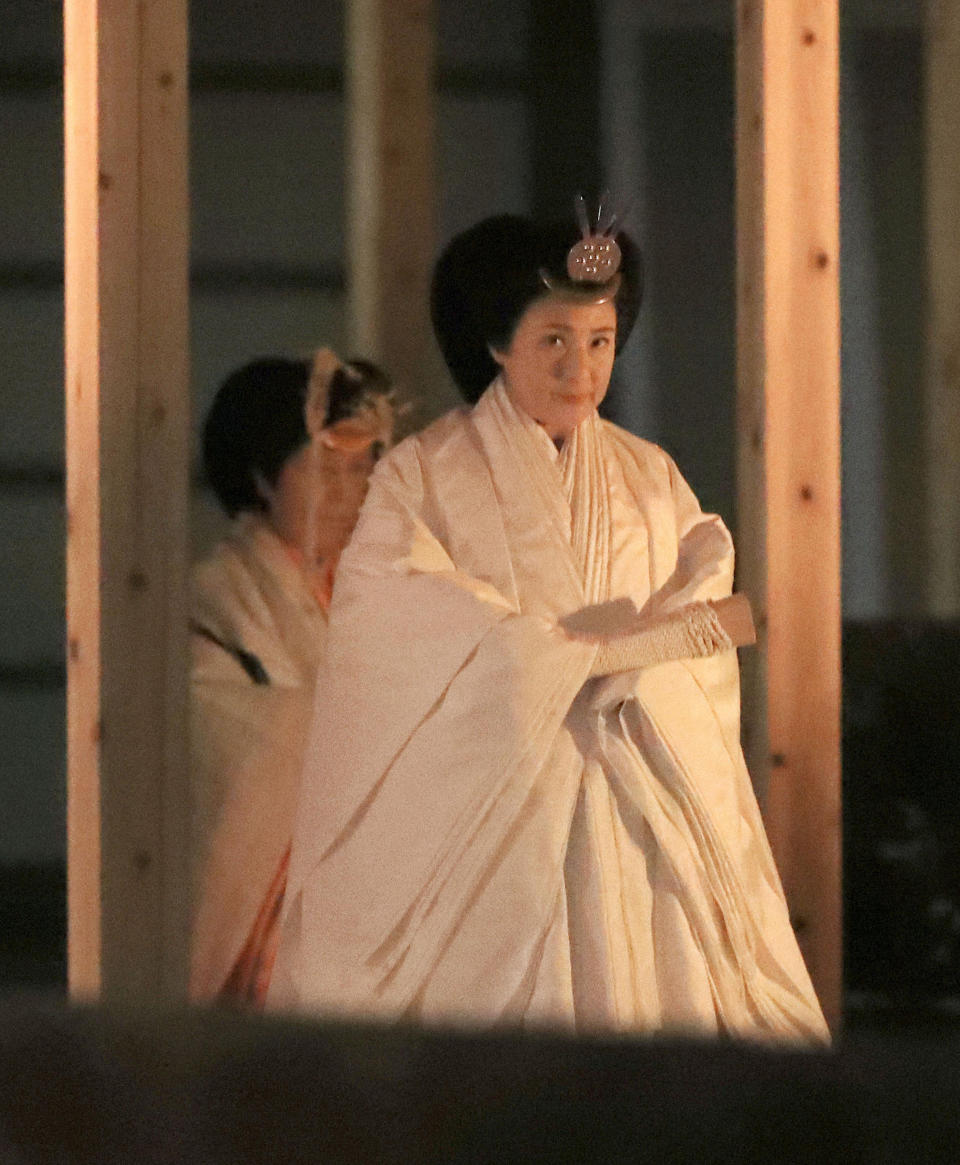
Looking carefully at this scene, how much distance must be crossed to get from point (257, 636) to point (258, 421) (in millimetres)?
262

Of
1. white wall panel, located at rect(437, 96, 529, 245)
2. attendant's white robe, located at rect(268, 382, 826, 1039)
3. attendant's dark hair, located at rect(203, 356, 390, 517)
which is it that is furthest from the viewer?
attendant's dark hair, located at rect(203, 356, 390, 517)

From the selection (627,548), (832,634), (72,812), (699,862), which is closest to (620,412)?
(627,548)

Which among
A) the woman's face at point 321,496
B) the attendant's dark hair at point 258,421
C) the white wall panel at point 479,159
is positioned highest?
the white wall panel at point 479,159

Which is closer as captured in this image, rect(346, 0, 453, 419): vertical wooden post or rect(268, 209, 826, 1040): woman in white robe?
rect(268, 209, 826, 1040): woman in white robe

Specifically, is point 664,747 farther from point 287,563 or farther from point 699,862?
point 287,563

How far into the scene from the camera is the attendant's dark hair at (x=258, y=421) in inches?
72.6

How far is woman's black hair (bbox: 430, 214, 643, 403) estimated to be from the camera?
1.64m

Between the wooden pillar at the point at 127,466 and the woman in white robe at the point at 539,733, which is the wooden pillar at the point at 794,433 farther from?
the wooden pillar at the point at 127,466

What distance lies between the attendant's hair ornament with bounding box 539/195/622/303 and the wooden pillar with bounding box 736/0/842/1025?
0.18 m

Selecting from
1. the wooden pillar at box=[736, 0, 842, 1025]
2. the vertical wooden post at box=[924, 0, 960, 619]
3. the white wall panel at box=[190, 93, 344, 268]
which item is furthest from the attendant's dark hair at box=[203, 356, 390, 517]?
the vertical wooden post at box=[924, 0, 960, 619]

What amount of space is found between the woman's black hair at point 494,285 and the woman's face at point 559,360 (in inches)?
0.7

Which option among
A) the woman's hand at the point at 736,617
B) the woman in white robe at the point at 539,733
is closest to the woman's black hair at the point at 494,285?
the woman in white robe at the point at 539,733

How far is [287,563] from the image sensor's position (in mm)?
1901

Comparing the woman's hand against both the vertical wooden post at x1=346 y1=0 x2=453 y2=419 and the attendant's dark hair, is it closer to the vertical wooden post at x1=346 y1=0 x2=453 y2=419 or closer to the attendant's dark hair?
the vertical wooden post at x1=346 y1=0 x2=453 y2=419
